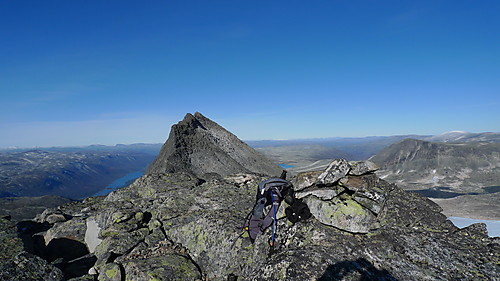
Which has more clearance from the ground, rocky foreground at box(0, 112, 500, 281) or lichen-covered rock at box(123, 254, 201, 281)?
rocky foreground at box(0, 112, 500, 281)

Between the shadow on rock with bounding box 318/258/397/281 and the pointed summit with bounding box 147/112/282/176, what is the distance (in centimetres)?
3021

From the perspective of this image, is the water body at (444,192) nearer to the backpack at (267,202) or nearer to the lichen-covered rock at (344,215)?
the lichen-covered rock at (344,215)

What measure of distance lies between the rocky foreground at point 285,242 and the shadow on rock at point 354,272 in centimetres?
3

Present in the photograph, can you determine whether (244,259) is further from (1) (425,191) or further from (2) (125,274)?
(1) (425,191)

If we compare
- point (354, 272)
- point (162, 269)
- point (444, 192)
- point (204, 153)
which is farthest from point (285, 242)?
point (444, 192)

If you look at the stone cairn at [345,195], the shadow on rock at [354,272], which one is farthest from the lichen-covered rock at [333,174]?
the shadow on rock at [354,272]

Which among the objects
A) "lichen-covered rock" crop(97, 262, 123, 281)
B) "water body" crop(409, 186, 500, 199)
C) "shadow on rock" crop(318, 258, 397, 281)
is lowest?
"water body" crop(409, 186, 500, 199)

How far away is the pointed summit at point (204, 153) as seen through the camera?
3962 centimetres

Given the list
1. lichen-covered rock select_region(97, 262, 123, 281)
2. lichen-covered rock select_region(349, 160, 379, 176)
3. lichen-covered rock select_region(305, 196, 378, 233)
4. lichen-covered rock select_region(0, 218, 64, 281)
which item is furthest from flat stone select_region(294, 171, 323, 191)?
lichen-covered rock select_region(0, 218, 64, 281)

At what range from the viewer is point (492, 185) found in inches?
7623

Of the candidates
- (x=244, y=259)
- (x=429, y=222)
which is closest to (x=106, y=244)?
(x=244, y=259)

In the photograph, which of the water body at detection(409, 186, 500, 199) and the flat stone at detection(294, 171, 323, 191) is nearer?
the flat stone at detection(294, 171, 323, 191)

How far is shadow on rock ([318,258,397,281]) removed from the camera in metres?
7.39

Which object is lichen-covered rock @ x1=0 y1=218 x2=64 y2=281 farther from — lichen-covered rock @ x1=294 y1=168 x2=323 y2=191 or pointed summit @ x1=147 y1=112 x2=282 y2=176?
pointed summit @ x1=147 y1=112 x2=282 y2=176
